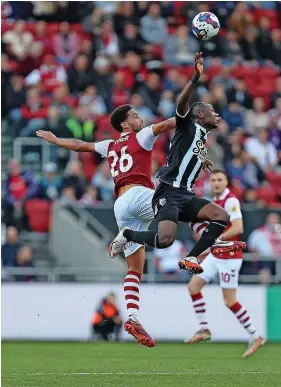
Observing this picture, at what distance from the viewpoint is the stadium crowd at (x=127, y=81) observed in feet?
69.2

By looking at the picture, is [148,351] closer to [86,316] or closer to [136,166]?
[86,316]

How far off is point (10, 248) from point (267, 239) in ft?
15.1

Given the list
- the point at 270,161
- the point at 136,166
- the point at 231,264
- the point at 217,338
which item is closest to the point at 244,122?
the point at 270,161

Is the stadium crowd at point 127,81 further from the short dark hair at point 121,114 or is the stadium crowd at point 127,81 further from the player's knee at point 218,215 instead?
the player's knee at point 218,215

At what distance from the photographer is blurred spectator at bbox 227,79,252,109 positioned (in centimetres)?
2400

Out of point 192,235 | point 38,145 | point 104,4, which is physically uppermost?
point 104,4

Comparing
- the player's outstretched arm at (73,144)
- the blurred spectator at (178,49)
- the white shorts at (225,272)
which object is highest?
the blurred spectator at (178,49)

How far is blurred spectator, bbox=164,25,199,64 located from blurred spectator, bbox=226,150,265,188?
3381mm

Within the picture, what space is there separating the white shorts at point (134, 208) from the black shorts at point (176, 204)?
1.39 ft

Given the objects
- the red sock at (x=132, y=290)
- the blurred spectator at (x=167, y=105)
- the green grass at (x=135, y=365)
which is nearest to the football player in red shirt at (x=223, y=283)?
the green grass at (x=135, y=365)

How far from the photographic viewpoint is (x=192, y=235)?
20.2m

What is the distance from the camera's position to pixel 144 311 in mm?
19922

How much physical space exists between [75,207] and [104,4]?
6.48 meters

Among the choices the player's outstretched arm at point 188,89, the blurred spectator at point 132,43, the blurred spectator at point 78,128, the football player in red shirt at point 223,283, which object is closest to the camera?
the player's outstretched arm at point 188,89
